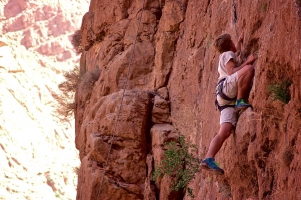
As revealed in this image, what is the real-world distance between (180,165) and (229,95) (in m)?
2.92

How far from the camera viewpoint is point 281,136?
484 cm

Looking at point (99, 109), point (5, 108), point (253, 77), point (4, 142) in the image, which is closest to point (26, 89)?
point (5, 108)

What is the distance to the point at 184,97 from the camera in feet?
31.5

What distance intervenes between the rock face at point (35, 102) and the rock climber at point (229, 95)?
2374 centimetres

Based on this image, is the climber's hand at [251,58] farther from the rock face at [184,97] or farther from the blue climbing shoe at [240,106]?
the blue climbing shoe at [240,106]

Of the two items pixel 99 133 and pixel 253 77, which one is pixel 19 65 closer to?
pixel 99 133

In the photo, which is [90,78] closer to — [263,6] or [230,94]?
[230,94]

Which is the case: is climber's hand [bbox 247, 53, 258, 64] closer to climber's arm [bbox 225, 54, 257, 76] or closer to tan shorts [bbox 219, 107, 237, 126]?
climber's arm [bbox 225, 54, 257, 76]

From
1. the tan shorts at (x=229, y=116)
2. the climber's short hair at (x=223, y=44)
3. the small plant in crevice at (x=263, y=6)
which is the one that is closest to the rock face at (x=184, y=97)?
the small plant in crevice at (x=263, y=6)

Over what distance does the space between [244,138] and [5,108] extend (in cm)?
3016

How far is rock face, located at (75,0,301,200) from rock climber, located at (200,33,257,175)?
0.13 metres

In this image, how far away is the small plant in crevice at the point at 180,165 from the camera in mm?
8125

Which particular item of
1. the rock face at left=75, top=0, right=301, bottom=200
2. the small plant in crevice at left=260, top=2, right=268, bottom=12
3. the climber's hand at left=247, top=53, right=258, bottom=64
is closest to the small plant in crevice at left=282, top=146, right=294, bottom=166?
the rock face at left=75, top=0, right=301, bottom=200

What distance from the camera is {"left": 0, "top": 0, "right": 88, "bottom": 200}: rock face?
31219 mm
